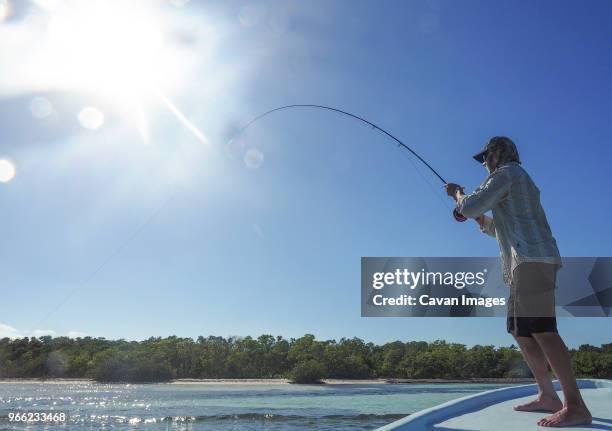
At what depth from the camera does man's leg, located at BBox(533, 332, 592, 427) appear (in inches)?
102

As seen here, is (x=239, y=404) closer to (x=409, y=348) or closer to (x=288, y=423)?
(x=288, y=423)

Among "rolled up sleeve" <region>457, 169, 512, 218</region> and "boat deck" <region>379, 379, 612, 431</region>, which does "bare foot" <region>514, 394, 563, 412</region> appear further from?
"rolled up sleeve" <region>457, 169, 512, 218</region>

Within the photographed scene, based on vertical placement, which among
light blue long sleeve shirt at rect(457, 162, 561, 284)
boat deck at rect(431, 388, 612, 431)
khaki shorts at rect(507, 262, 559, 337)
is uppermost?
light blue long sleeve shirt at rect(457, 162, 561, 284)

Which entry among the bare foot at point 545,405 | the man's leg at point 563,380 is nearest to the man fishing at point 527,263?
the man's leg at point 563,380

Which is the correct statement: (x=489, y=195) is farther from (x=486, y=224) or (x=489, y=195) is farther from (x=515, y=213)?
(x=486, y=224)

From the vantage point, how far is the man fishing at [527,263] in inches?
104

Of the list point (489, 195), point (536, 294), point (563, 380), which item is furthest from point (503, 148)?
point (563, 380)

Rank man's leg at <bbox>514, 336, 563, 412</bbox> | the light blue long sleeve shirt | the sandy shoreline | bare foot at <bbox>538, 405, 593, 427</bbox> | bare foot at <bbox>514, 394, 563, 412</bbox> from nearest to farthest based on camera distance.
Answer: bare foot at <bbox>538, 405, 593, 427</bbox> → the light blue long sleeve shirt → man's leg at <bbox>514, 336, 563, 412</bbox> → bare foot at <bbox>514, 394, 563, 412</bbox> → the sandy shoreline

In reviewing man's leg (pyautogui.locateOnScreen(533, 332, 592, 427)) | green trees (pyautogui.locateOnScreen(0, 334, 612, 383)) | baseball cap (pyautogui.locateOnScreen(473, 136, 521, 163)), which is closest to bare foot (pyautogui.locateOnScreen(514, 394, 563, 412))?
man's leg (pyautogui.locateOnScreen(533, 332, 592, 427))

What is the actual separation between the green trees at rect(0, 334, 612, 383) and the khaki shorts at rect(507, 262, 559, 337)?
84841 mm

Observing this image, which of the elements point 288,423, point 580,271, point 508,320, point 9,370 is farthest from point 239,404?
point 9,370

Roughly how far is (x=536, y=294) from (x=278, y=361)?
90.3m

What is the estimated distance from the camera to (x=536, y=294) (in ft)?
8.80

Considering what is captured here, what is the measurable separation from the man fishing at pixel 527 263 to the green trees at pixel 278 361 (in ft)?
278
